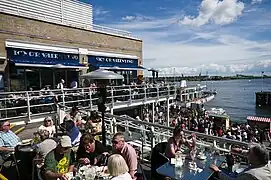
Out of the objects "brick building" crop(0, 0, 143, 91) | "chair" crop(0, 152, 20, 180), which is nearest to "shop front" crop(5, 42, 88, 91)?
"brick building" crop(0, 0, 143, 91)

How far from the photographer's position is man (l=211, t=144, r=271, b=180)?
8.72 ft

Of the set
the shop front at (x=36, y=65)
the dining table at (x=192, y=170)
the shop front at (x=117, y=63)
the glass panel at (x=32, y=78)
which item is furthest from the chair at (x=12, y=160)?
the shop front at (x=117, y=63)

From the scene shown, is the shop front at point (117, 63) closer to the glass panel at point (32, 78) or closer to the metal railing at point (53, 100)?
the metal railing at point (53, 100)

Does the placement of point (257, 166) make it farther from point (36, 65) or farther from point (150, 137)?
point (36, 65)

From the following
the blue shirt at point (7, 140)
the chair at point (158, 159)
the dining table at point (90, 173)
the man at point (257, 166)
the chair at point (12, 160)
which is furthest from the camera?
the blue shirt at point (7, 140)

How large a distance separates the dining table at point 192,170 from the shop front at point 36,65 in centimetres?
1021

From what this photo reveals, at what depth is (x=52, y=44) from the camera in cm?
1432

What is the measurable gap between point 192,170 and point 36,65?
34.8 ft

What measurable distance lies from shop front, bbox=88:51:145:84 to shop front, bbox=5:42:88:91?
1.91 meters

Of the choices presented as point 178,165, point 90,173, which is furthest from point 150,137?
point 90,173

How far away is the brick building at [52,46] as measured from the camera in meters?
12.3

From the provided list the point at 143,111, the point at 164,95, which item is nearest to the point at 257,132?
the point at 164,95

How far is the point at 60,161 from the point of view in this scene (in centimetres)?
345

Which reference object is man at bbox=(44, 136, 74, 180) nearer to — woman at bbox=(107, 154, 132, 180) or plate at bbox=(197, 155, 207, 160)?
woman at bbox=(107, 154, 132, 180)
